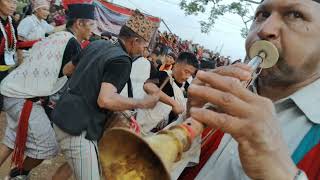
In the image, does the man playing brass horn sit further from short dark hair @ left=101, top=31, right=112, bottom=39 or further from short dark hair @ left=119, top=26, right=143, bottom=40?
short dark hair @ left=101, top=31, right=112, bottom=39

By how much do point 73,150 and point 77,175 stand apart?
23cm

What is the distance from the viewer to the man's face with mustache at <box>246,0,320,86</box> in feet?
4.80

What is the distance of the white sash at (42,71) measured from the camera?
3.70m

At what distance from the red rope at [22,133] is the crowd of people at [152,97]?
10 mm

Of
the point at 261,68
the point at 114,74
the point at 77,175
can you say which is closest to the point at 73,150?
the point at 77,175

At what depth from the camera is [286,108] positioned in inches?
61.2

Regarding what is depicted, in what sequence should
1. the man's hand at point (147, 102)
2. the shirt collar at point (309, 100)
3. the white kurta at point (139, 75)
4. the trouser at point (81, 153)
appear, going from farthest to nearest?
1. the white kurta at point (139, 75)
2. the man's hand at point (147, 102)
3. the trouser at point (81, 153)
4. the shirt collar at point (309, 100)

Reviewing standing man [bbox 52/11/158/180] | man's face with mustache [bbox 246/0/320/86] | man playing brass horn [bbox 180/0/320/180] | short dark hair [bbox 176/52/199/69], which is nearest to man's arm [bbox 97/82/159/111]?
standing man [bbox 52/11/158/180]

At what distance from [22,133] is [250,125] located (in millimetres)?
3213

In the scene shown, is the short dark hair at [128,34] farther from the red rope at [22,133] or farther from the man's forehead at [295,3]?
the man's forehead at [295,3]

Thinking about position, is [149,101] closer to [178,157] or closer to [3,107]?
[3,107]

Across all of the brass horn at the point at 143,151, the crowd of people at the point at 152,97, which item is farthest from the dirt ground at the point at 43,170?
the brass horn at the point at 143,151

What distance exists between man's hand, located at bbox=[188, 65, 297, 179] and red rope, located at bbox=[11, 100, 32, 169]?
3.05 meters

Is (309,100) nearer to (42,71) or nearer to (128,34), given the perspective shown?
(128,34)
